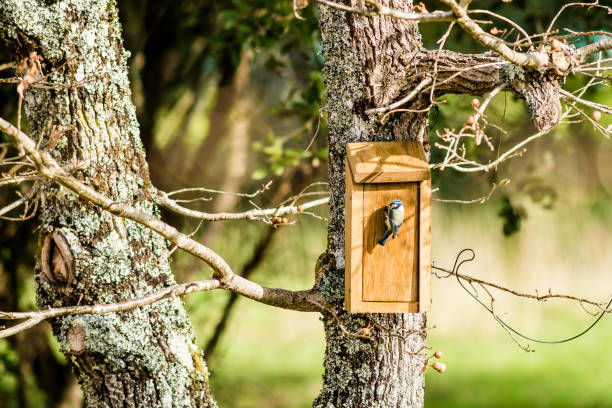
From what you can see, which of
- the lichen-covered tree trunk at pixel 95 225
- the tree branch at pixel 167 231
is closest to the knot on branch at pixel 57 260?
the lichen-covered tree trunk at pixel 95 225

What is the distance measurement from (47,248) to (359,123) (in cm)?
97

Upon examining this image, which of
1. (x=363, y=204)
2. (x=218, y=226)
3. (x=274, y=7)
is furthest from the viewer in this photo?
(x=218, y=226)

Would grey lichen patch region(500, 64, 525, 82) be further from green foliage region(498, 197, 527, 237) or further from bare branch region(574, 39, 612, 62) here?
green foliage region(498, 197, 527, 237)

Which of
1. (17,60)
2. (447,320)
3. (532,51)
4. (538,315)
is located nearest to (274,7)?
(17,60)

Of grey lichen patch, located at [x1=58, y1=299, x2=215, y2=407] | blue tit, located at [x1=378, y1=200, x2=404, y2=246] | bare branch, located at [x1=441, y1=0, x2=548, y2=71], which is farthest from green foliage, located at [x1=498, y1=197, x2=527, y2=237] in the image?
grey lichen patch, located at [x1=58, y1=299, x2=215, y2=407]

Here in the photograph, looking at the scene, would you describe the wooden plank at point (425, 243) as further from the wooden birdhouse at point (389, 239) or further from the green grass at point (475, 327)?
the green grass at point (475, 327)

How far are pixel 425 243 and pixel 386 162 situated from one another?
26 cm

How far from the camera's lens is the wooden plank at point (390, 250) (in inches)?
67.6

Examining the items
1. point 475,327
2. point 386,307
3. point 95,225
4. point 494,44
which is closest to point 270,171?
point 95,225

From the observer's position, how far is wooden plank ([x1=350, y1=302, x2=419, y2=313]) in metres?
1.69

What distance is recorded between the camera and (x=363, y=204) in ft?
5.63

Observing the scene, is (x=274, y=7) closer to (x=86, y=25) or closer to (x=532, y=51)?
(x=86, y=25)

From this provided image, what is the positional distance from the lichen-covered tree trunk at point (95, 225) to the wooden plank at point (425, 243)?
76 cm

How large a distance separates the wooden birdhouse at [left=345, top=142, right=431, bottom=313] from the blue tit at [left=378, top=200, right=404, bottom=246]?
0.08 feet
